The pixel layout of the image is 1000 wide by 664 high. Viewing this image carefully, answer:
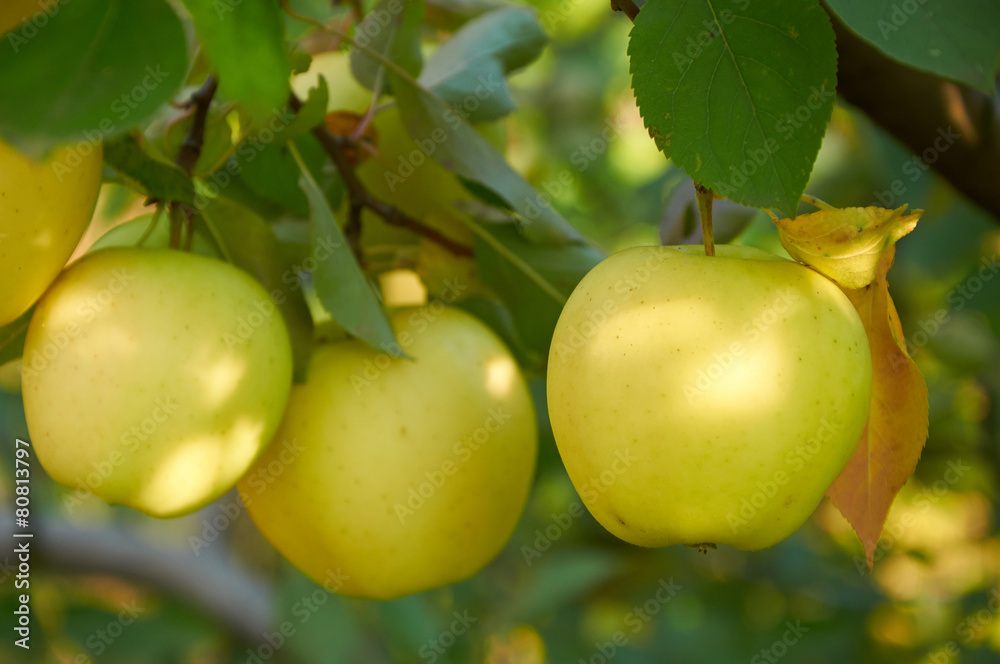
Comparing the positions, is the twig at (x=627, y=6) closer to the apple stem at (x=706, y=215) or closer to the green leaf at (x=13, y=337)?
the apple stem at (x=706, y=215)

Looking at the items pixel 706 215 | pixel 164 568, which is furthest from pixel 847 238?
pixel 164 568

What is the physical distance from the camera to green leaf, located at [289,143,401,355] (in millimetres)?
664

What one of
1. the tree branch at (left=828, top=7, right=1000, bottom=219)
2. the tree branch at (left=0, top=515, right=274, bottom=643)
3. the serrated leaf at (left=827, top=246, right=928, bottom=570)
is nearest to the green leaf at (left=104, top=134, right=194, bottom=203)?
the serrated leaf at (left=827, top=246, right=928, bottom=570)

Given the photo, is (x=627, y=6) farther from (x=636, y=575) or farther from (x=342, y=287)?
(x=636, y=575)

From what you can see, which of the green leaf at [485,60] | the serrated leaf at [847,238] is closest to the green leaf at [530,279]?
the green leaf at [485,60]

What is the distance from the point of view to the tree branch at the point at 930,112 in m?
0.81

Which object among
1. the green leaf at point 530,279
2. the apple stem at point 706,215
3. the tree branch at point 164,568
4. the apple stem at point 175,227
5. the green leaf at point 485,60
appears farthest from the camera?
the tree branch at point 164,568

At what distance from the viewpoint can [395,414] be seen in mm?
718

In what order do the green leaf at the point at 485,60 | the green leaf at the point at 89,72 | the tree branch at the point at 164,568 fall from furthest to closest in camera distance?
the tree branch at the point at 164,568
the green leaf at the point at 485,60
the green leaf at the point at 89,72

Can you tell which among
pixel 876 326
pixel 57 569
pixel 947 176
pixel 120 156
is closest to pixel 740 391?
pixel 876 326

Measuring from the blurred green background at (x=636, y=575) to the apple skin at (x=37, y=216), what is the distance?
2.26ft

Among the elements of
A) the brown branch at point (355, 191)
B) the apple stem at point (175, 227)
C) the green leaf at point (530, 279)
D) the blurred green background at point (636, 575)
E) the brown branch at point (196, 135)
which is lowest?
the blurred green background at point (636, 575)

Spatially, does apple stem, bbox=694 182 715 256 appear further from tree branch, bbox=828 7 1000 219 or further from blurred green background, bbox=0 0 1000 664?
blurred green background, bbox=0 0 1000 664

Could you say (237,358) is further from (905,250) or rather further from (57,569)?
(905,250)
